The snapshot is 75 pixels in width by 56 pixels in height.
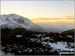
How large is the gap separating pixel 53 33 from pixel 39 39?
0.35 meters

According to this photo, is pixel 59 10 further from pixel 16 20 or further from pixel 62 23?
pixel 16 20

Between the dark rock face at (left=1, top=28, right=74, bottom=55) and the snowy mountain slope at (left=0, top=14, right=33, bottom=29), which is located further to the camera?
the snowy mountain slope at (left=0, top=14, right=33, bottom=29)

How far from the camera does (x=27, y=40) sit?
14.5 feet

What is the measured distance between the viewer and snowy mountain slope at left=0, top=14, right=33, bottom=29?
4.47 metres

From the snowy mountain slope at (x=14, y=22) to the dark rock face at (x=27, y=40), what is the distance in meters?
0.10

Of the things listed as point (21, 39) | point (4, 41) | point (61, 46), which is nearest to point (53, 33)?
point (61, 46)

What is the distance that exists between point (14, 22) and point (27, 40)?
1.68 feet

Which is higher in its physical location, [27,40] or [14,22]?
[14,22]

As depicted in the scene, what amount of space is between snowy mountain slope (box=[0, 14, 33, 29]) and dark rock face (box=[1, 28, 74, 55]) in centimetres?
10

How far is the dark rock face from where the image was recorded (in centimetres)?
431

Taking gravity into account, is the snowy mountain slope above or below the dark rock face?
above

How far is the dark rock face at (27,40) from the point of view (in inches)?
170

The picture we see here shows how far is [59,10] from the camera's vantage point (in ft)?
15.1

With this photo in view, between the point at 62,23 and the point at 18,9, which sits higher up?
the point at 18,9
